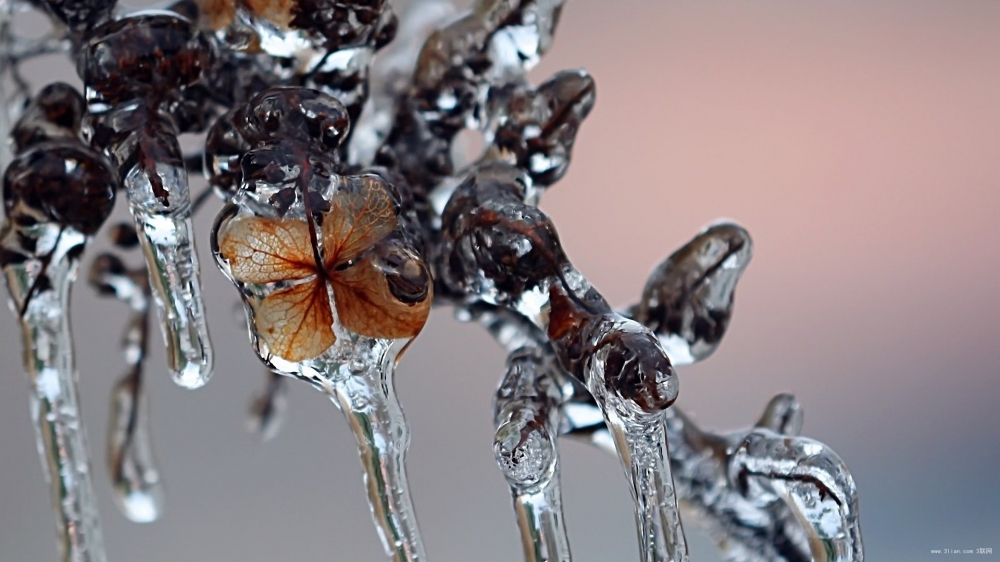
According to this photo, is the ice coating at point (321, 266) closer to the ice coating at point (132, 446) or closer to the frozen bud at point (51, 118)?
the frozen bud at point (51, 118)

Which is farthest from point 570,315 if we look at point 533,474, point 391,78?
point 391,78

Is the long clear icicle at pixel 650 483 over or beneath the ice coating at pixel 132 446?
beneath

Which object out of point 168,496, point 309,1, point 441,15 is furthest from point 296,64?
point 168,496

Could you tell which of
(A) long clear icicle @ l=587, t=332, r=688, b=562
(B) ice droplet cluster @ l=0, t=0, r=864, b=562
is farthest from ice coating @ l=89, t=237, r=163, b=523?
(A) long clear icicle @ l=587, t=332, r=688, b=562

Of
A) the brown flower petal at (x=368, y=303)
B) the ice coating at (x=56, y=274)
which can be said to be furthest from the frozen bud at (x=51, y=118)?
the brown flower petal at (x=368, y=303)

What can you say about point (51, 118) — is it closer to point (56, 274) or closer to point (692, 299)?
point (56, 274)

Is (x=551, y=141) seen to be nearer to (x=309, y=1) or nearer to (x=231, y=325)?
(x=309, y=1)

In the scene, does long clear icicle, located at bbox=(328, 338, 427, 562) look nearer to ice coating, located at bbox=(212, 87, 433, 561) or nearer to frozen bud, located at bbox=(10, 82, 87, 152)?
ice coating, located at bbox=(212, 87, 433, 561)
